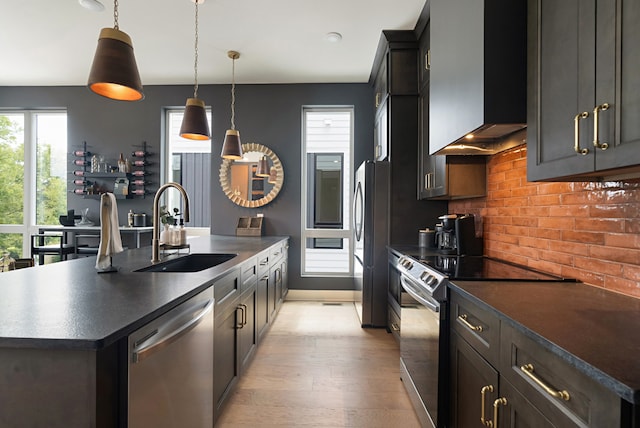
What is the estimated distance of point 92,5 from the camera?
299 cm

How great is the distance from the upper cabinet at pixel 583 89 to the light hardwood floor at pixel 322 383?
1627mm

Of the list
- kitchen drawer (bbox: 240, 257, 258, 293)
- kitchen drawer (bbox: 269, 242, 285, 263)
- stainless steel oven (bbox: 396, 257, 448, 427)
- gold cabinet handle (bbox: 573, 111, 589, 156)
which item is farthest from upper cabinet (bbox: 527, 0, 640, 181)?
kitchen drawer (bbox: 269, 242, 285, 263)

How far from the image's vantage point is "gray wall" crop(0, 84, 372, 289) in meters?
4.72

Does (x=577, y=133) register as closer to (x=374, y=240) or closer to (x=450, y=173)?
(x=450, y=173)

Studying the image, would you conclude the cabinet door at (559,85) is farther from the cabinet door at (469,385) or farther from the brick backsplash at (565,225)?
the cabinet door at (469,385)

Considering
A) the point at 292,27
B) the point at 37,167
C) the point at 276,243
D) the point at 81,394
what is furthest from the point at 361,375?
the point at 37,167

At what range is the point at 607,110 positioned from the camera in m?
1.00

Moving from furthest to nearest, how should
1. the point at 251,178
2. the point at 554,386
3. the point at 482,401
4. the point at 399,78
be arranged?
1. the point at 251,178
2. the point at 399,78
3. the point at 482,401
4. the point at 554,386

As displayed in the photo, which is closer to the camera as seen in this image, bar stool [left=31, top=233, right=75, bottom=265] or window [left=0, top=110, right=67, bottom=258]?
bar stool [left=31, top=233, right=75, bottom=265]

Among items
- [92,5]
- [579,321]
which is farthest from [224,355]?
[92,5]

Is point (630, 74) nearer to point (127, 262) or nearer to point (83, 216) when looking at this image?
point (127, 262)

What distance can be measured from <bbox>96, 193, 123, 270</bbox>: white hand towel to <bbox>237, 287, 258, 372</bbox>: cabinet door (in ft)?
2.71

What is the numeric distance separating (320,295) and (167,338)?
363cm

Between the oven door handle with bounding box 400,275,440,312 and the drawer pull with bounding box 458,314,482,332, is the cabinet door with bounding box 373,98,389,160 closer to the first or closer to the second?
the oven door handle with bounding box 400,275,440,312
